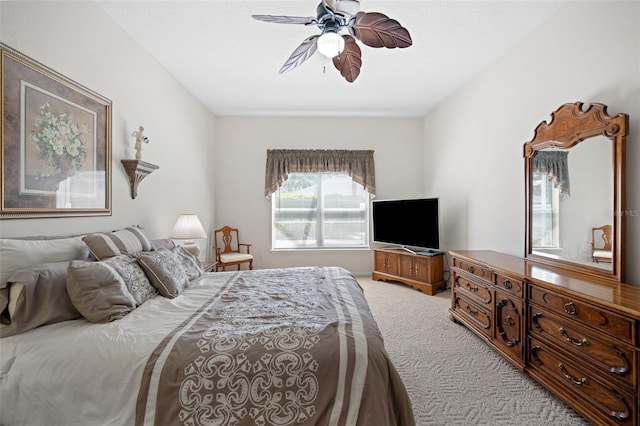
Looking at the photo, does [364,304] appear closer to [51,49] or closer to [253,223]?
→ [51,49]

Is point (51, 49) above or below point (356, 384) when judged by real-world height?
above

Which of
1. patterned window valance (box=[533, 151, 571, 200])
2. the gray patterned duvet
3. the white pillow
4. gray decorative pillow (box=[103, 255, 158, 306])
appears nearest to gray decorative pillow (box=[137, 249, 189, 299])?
gray decorative pillow (box=[103, 255, 158, 306])

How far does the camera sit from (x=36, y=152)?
1684mm

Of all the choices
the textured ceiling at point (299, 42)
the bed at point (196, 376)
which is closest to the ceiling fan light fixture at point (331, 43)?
the textured ceiling at point (299, 42)

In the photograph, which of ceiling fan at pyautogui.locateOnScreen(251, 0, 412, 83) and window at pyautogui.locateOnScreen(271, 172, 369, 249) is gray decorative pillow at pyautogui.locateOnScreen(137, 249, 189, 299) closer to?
ceiling fan at pyautogui.locateOnScreen(251, 0, 412, 83)

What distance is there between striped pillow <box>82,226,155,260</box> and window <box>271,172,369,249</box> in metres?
2.78

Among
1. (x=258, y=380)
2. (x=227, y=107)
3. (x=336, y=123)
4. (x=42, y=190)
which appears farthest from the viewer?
(x=336, y=123)

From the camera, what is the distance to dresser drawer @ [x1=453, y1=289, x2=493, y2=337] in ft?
8.08

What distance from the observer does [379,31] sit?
173cm

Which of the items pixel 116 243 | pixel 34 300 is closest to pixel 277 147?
pixel 116 243

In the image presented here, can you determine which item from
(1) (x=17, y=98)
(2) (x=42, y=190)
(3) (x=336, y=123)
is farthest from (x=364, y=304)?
(3) (x=336, y=123)

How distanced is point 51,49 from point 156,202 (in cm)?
153

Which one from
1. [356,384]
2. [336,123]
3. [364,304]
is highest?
[336,123]

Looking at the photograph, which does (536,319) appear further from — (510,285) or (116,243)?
(116,243)
